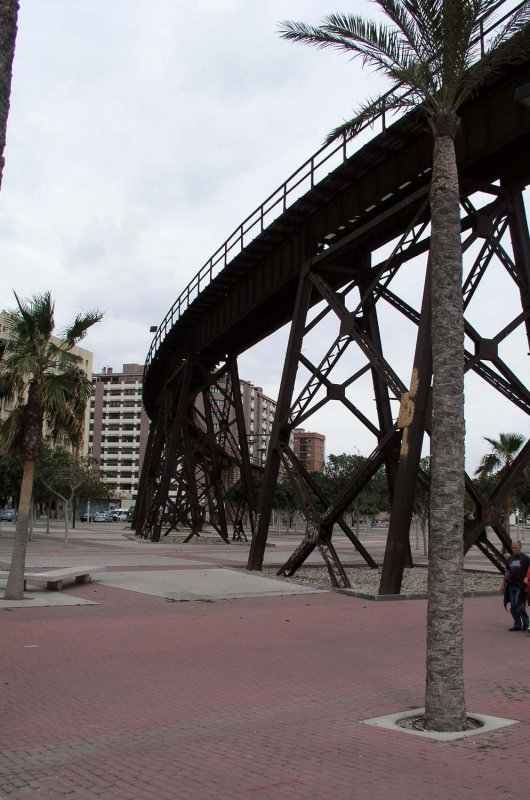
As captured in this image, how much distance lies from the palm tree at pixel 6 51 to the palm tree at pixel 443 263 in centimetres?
394

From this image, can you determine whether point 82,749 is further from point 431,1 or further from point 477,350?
point 477,350

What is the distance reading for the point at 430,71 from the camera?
24.0 feet

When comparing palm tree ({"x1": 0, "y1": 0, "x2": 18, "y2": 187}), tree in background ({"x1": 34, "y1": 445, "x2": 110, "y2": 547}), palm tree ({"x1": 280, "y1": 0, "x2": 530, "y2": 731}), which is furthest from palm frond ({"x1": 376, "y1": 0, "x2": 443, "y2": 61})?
tree in background ({"x1": 34, "y1": 445, "x2": 110, "y2": 547})

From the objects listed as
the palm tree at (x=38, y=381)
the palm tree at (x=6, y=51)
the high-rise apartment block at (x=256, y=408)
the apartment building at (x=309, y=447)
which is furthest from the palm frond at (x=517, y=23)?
the apartment building at (x=309, y=447)

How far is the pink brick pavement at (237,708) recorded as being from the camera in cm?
455

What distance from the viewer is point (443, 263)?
21.8ft

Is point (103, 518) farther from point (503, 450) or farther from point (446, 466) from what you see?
point (446, 466)

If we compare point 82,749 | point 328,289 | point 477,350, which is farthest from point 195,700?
point 328,289

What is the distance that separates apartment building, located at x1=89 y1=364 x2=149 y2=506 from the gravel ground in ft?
388

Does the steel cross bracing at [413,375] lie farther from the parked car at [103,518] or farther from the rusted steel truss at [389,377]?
the parked car at [103,518]

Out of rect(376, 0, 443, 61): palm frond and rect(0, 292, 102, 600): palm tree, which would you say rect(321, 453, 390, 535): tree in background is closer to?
rect(0, 292, 102, 600): palm tree

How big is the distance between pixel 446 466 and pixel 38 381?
33.1 ft

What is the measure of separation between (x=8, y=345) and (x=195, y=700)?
1002 cm

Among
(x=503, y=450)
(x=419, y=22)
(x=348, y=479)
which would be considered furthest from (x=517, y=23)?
(x=348, y=479)
